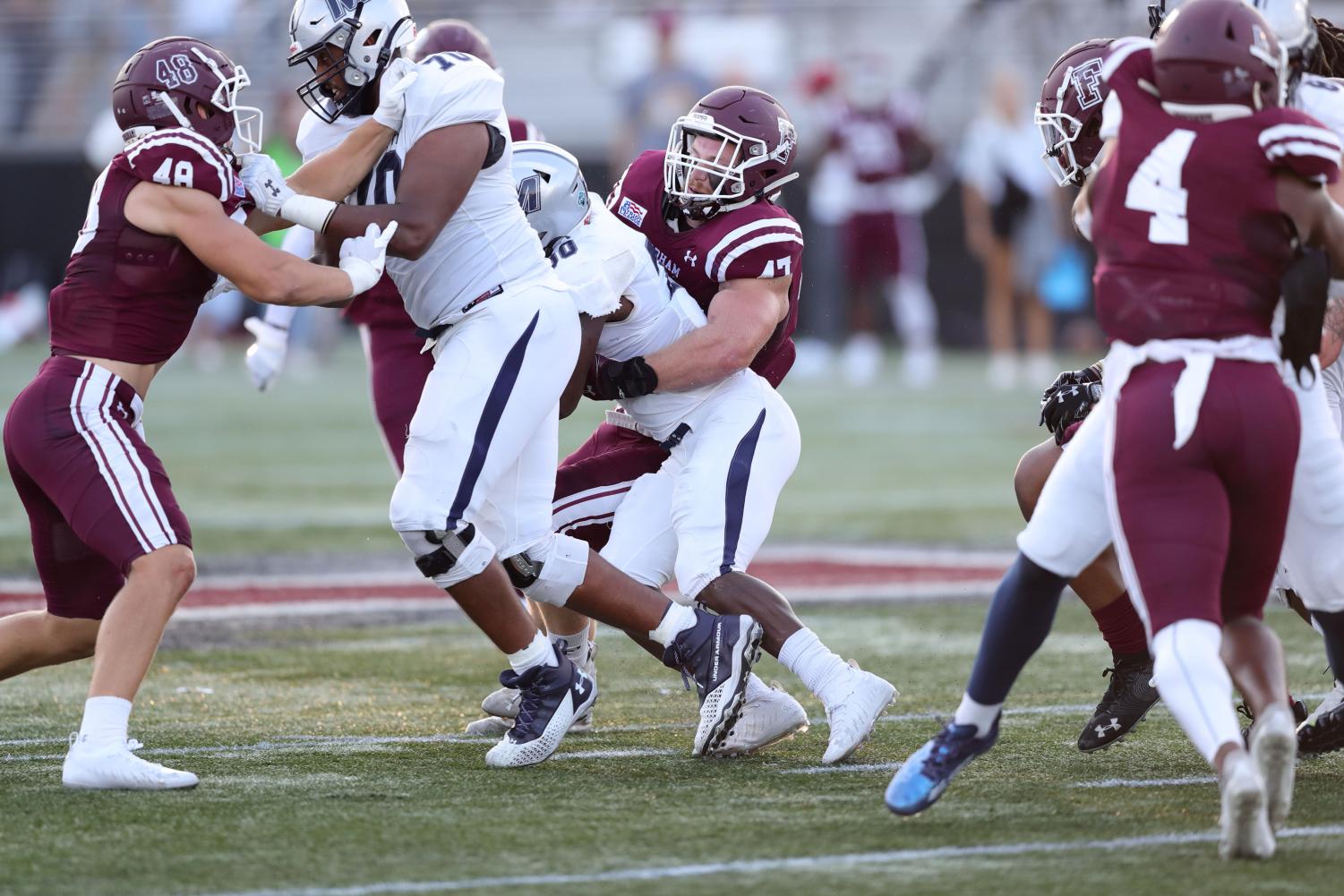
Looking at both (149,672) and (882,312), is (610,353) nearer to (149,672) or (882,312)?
(149,672)

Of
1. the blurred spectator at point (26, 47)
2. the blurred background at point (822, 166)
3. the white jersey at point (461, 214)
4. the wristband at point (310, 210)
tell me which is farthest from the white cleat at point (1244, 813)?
the blurred spectator at point (26, 47)

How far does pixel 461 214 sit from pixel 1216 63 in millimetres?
1774

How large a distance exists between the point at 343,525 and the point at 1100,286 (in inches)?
231

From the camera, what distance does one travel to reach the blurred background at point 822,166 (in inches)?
583

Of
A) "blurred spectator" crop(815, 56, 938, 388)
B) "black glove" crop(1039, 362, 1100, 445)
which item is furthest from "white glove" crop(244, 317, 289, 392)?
"blurred spectator" crop(815, 56, 938, 388)

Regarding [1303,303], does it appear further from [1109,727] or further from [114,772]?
[114,772]

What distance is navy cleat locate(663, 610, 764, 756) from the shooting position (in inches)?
174

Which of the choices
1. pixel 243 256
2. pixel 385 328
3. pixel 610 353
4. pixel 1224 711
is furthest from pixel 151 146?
pixel 1224 711

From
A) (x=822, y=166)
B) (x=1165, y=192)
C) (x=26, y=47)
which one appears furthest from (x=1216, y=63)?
(x=26, y=47)

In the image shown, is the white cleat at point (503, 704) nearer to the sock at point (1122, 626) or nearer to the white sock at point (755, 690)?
the white sock at point (755, 690)

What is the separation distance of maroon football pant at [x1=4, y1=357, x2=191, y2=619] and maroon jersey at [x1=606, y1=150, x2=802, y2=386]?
4.88 ft

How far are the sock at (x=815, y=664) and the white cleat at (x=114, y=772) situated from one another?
1418mm

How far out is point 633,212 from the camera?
5.15 m

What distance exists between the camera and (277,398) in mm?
15008
